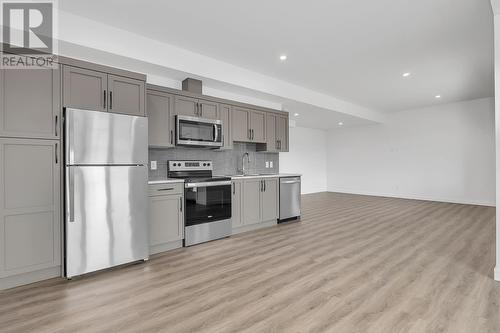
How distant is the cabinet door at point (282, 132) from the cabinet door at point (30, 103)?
12.6 feet

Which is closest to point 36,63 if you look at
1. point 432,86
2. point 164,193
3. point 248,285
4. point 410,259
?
point 164,193

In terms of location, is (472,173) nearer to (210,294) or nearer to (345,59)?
(345,59)

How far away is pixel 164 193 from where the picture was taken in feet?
11.5

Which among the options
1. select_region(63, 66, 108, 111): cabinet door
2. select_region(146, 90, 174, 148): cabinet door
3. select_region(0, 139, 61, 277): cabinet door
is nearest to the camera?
select_region(0, 139, 61, 277): cabinet door

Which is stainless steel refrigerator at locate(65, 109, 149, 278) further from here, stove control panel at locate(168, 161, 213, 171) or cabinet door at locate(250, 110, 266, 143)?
cabinet door at locate(250, 110, 266, 143)

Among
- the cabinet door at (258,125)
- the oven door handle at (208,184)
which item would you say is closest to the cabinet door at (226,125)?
the cabinet door at (258,125)

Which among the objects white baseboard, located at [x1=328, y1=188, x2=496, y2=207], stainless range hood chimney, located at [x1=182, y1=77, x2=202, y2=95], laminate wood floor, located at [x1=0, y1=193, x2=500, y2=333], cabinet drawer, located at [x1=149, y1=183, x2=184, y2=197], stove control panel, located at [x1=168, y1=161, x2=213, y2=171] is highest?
stainless range hood chimney, located at [x1=182, y1=77, x2=202, y2=95]

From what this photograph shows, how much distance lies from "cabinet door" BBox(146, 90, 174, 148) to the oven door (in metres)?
0.76

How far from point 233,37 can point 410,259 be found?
3.65 meters

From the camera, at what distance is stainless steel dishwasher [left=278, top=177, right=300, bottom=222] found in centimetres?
515

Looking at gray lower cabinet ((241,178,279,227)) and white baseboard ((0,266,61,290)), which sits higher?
gray lower cabinet ((241,178,279,227))

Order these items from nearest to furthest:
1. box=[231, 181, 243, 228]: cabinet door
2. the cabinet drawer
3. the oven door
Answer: the cabinet drawer → the oven door → box=[231, 181, 243, 228]: cabinet door

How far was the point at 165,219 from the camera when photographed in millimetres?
3508

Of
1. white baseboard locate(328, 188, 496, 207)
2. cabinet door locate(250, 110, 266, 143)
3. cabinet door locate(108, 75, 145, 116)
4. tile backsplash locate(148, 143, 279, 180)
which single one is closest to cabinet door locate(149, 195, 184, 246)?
tile backsplash locate(148, 143, 279, 180)
